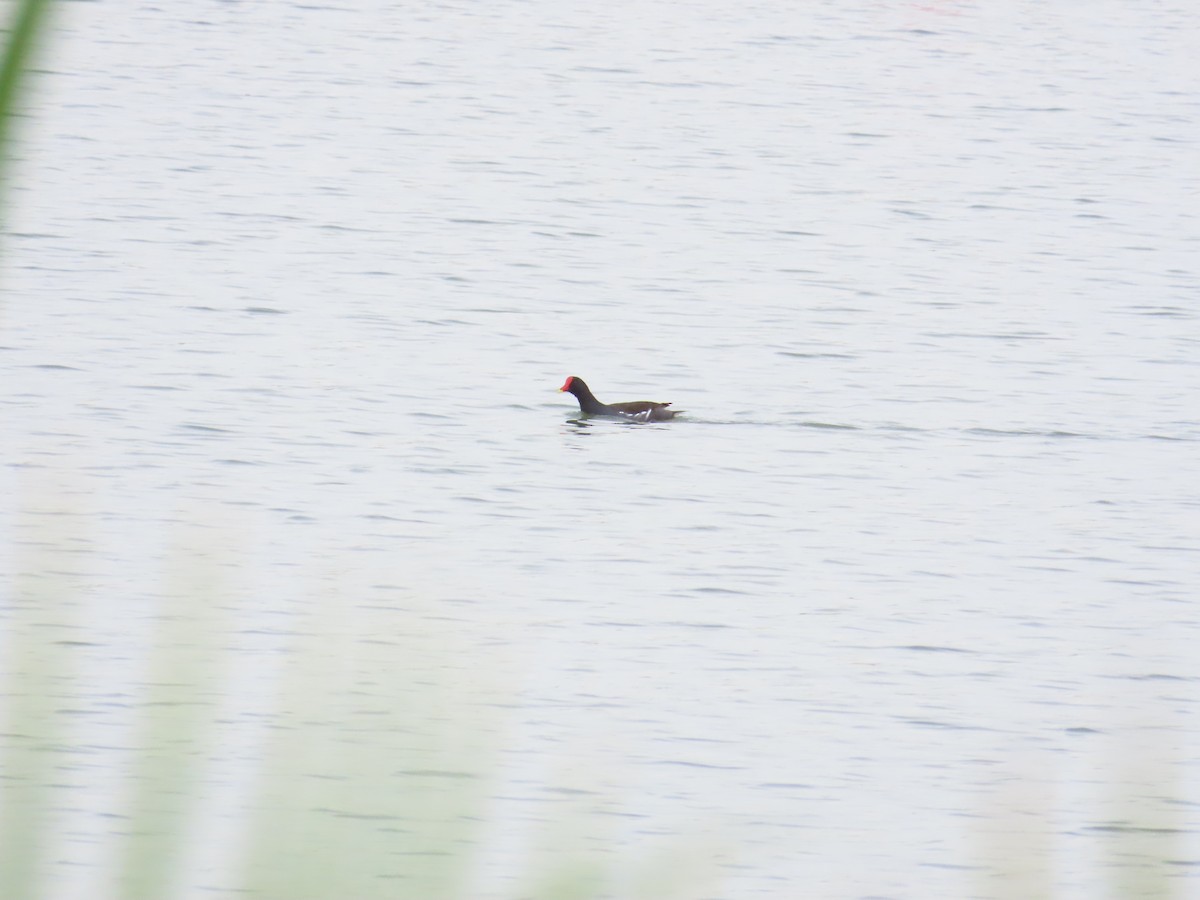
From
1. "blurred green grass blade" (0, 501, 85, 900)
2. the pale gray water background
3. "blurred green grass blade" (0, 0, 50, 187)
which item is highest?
"blurred green grass blade" (0, 0, 50, 187)

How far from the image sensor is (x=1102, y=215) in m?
27.0

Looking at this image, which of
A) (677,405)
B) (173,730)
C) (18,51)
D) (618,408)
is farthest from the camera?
(677,405)

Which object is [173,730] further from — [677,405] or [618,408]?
[677,405]

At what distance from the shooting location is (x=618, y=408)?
16.1 meters

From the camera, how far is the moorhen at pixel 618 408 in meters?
16.1

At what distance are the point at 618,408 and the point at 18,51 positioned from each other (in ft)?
50.4

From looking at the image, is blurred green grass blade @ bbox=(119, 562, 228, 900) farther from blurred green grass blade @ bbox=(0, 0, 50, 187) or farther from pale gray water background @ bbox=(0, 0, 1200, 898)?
blurred green grass blade @ bbox=(0, 0, 50, 187)

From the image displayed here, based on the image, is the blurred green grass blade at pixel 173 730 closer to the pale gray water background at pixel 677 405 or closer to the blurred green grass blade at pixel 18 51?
the pale gray water background at pixel 677 405

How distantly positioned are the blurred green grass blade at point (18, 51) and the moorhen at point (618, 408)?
15.3 m

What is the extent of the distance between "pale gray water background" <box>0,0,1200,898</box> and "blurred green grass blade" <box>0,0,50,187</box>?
0.04 m

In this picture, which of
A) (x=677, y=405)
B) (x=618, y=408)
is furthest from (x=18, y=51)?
(x=677, y=405)

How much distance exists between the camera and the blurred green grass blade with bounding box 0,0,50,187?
2.34ft

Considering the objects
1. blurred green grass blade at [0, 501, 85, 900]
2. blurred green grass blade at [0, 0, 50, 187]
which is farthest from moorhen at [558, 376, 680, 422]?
blurred green grass blade at [0, 0, 50, 187]

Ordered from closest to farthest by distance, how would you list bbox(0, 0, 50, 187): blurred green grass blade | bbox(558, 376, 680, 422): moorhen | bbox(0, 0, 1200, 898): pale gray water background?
bbox(0, 0, 50, 187): blurred green grass blade, bbox(0, 0, 1200, 898): pale gray water background, bbox(558, 376, 680, 422): moorhen
